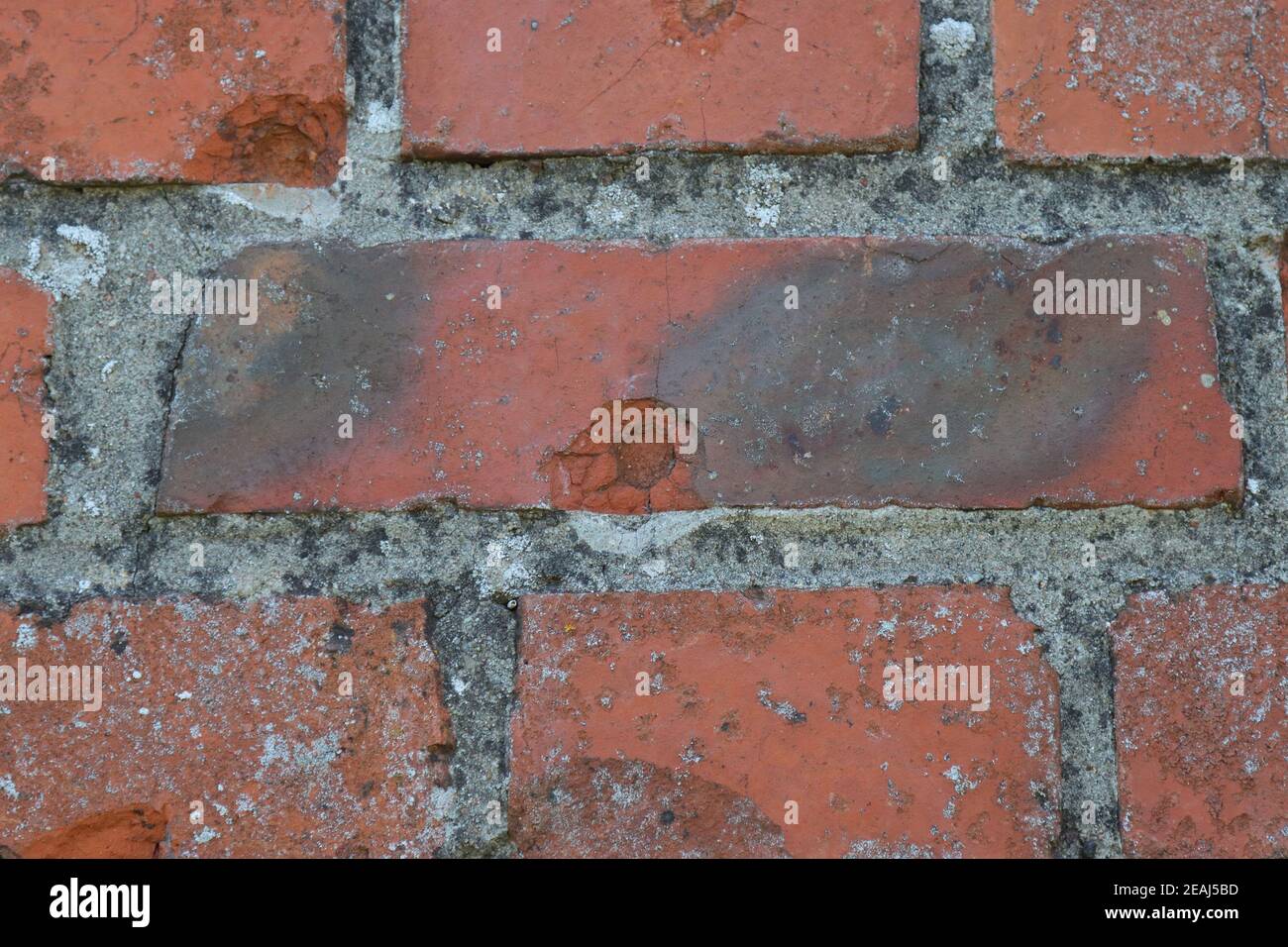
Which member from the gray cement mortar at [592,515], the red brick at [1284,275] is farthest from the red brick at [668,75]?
the red brick at [1284,275]

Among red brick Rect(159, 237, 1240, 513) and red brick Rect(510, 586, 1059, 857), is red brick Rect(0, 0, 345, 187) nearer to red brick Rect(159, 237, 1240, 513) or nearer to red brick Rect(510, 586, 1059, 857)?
red brick Rect(159, 237, 1240, 513)

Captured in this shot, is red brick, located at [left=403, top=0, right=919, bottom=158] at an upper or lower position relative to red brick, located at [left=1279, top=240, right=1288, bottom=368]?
upper

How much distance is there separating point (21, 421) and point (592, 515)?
405mm

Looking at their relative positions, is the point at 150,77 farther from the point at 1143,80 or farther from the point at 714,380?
the point at 1143,80

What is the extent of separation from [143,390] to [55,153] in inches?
6.9

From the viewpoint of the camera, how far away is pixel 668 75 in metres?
0.81

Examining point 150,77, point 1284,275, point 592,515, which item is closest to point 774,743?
point 592,515

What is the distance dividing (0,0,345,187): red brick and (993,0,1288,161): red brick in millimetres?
484

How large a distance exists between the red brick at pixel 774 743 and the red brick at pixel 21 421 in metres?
0.36

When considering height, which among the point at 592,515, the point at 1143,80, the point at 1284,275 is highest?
the point at 1143,80

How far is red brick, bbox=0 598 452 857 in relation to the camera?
2.62 feet

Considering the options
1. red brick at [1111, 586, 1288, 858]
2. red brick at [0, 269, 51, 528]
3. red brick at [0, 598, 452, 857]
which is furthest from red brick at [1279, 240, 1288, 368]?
red brick at [0, 269, 51, 528]

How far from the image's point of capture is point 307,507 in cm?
80
